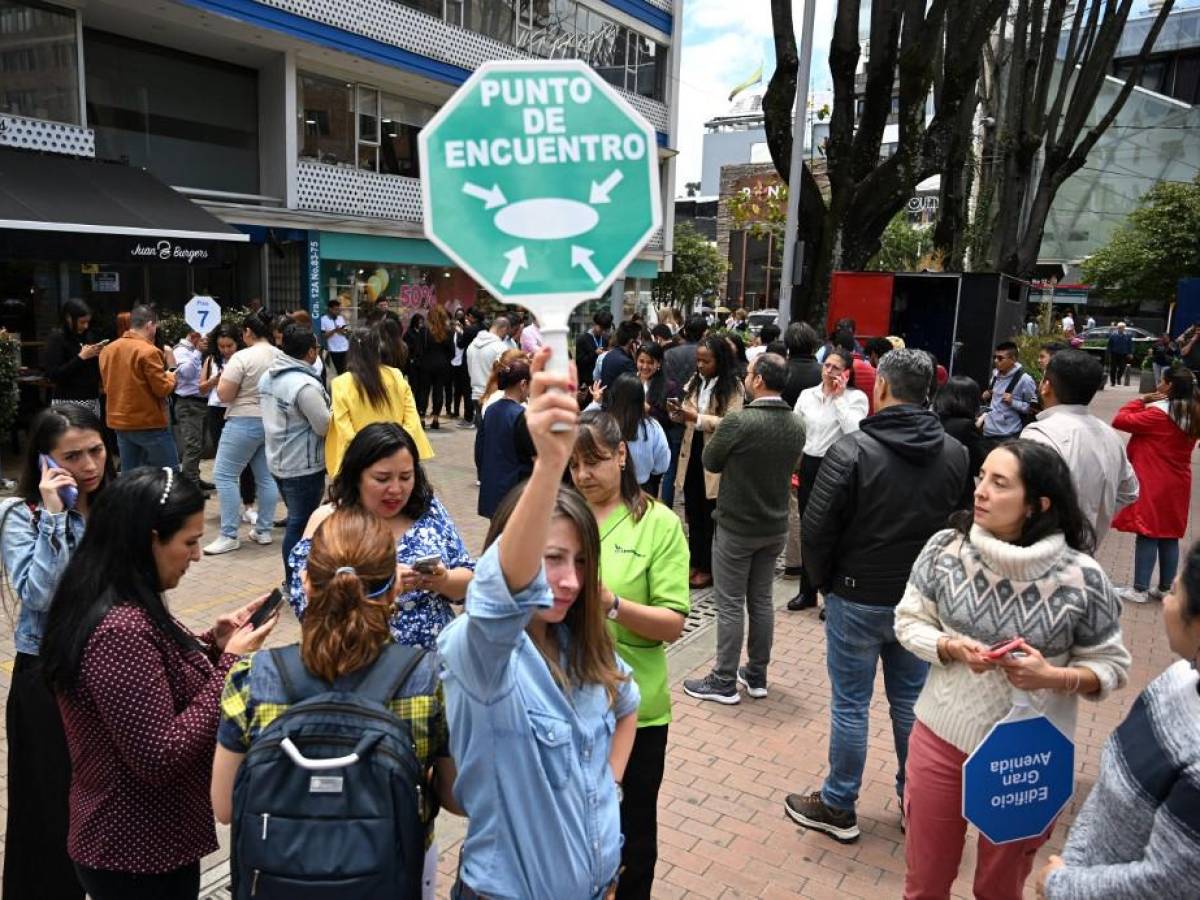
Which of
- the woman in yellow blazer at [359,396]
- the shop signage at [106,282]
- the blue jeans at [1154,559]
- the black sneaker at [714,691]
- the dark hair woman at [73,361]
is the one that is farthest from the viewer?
the shop signage at [106,282]

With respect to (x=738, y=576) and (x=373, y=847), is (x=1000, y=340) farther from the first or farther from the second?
(x=373, y=847)

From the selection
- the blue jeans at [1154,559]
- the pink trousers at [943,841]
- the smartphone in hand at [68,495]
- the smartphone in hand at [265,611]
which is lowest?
the blue jeans at [1154,559]

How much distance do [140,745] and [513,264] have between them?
1428 mm

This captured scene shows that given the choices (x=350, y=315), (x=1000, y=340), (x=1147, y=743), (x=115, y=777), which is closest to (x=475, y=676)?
(x=115, y=777)

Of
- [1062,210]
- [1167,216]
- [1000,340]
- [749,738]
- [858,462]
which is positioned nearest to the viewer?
[858,462]

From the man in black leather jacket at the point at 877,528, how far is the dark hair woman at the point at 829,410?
8.02 ft

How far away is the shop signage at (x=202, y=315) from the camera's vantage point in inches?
375

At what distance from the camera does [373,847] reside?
67.2 inches

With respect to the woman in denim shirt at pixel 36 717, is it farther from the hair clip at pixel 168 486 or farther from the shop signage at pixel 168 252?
the shop signage at pixel 168 252

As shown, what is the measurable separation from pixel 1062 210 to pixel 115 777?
5001 centimetres

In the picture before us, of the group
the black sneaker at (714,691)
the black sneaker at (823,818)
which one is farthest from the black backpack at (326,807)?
the black sneaker at (714,691)

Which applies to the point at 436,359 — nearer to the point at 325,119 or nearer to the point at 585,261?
the point at 325,119

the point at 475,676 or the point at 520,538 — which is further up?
the point at 520,538

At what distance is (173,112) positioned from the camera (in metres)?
16.2
